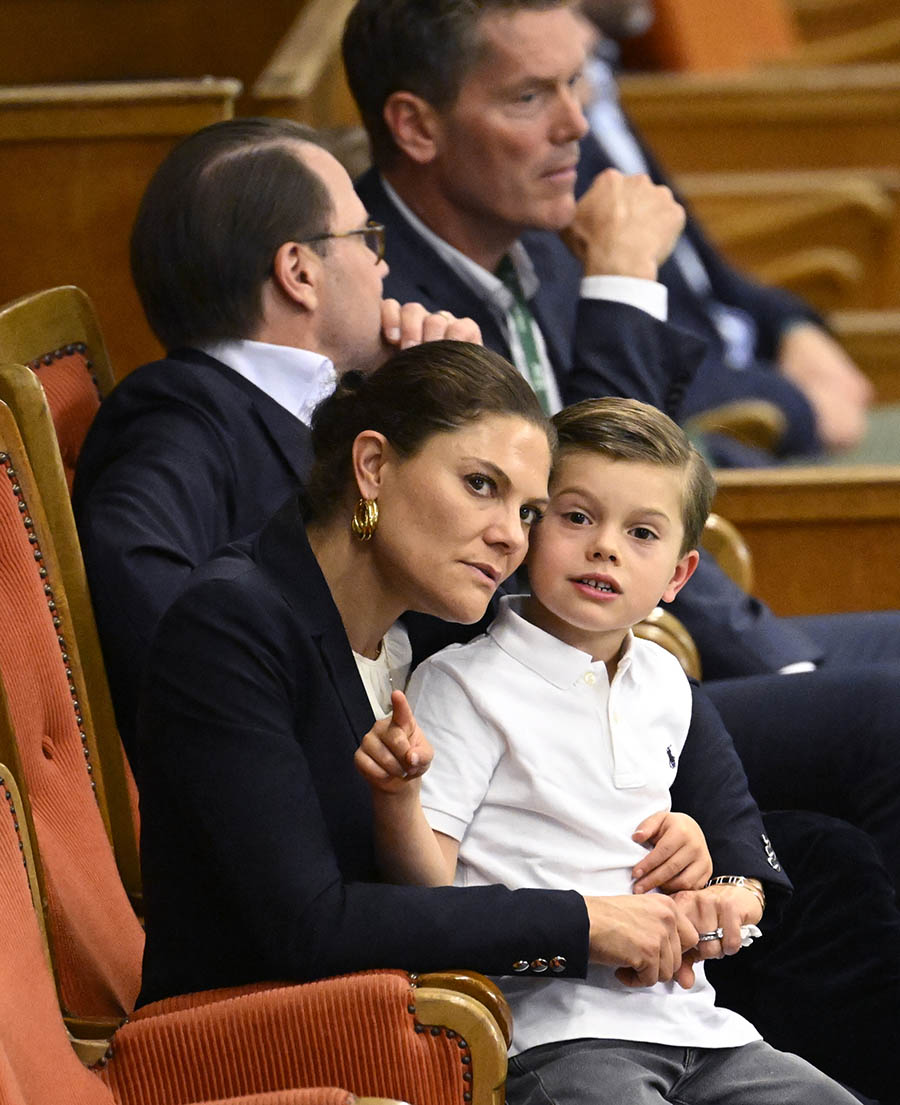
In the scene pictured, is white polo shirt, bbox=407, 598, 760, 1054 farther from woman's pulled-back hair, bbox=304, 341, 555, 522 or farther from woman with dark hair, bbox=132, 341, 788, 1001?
woman's pulled-back hair, bbox=304, 341, 555, 522

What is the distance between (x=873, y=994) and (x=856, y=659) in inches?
29.2

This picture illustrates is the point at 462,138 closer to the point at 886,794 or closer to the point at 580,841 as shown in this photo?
the point at 886,794

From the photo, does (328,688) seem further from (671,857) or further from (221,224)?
(221,224)

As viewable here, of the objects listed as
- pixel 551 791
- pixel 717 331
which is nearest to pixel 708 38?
pixel 717 331

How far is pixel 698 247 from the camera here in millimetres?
3619

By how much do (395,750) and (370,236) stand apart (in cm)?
83

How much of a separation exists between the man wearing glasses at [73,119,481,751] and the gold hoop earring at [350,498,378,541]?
34 centimetres

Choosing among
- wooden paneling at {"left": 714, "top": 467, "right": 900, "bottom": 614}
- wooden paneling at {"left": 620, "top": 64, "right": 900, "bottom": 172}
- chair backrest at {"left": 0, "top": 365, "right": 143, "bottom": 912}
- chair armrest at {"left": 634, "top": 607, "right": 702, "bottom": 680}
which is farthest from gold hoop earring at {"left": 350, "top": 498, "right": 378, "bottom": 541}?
wooden paneling at {"left": 620, "top": 64, "right": 900, "bottom": 172}

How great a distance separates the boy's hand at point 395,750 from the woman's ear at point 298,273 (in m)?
0.70

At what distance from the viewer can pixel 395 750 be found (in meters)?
1.24

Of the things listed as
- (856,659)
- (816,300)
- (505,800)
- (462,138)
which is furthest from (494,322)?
(816,300)

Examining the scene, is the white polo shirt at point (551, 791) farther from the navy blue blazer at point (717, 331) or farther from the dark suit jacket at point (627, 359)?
the navy blue blazer at point (717, 331)

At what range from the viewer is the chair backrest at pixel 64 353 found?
181 centimetres

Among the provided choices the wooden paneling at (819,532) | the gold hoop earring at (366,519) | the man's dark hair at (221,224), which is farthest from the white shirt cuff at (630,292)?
the gold hoop earring at (366,519)
